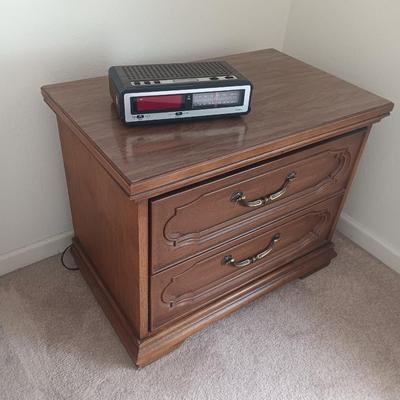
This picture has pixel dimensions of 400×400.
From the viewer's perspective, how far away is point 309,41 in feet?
4.75

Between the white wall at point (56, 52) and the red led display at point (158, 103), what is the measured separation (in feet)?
1.25

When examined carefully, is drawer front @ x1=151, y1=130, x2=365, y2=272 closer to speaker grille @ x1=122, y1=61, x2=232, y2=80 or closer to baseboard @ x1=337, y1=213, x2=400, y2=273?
speaker grille @ x1=122, y1=61, x2=232, y2=80

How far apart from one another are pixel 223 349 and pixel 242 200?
46 centimetres

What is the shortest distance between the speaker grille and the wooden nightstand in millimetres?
98

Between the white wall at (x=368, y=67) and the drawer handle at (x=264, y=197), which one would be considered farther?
the white wall at (x=368, y=67)

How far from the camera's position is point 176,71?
3.10 ft

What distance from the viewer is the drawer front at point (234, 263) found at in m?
1.02

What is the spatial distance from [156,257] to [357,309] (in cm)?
73

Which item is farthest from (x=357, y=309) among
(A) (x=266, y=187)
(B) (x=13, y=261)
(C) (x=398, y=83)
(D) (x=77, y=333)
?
(B) (x=13, y=261)

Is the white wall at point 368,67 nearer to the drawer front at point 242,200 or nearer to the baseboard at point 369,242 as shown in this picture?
the baseboard at point 369,242

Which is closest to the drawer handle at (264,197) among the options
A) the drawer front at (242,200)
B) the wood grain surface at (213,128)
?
the drawer front at (242,200)

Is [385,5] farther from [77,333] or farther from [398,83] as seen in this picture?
[77,333]

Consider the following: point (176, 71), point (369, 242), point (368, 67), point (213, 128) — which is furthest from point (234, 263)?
point (368, 67)

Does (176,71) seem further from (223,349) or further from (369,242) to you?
(369,242)
